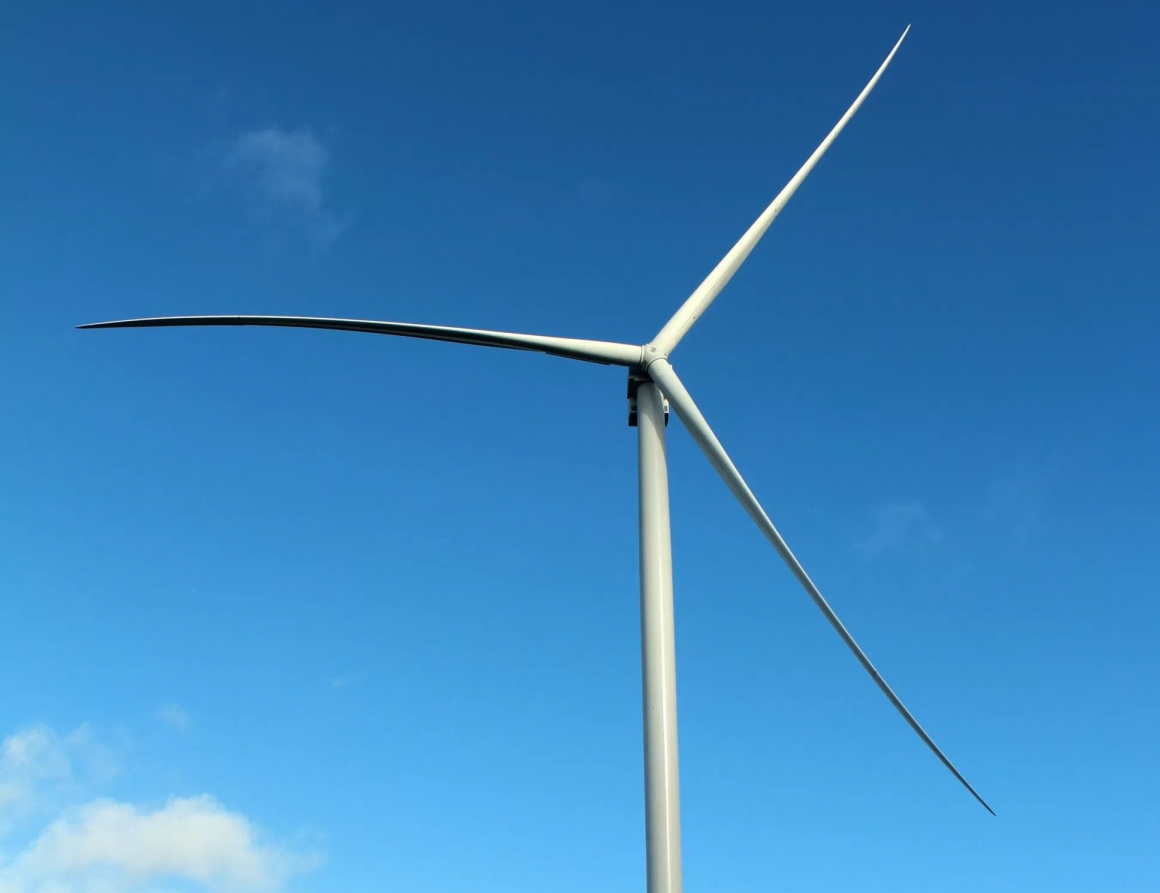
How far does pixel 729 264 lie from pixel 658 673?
457 inches

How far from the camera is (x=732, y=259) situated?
27391 millimetres

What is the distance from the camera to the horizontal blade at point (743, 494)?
21.5 m

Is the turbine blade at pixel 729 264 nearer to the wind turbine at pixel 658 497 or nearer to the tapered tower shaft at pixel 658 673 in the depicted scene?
the wind turbine at pixel 658 497

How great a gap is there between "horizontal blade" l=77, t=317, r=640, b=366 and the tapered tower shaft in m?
2.24

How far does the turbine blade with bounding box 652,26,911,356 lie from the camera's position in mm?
25016

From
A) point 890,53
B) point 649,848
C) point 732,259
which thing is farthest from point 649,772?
point 890,53

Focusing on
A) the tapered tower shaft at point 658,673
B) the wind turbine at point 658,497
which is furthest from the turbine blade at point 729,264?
the tapered tower shaft at point 658,673

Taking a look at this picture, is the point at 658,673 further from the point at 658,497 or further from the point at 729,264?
the point at 729,264

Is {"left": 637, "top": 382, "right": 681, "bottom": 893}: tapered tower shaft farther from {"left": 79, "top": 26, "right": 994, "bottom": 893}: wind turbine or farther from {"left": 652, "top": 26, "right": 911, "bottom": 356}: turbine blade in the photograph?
{"left": 652, "top": 26, "right": 911, "bottom": 356}: turbine blade

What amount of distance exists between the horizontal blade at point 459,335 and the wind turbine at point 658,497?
0.02 m

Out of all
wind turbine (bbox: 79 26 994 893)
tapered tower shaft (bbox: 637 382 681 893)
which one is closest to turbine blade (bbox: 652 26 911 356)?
wind turbine (bbox: 79 26 994 893)

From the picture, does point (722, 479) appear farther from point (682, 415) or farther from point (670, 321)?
point (670, 321)

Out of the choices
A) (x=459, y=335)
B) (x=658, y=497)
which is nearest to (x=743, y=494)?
(x=658, y=497)

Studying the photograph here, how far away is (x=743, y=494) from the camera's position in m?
22.5
